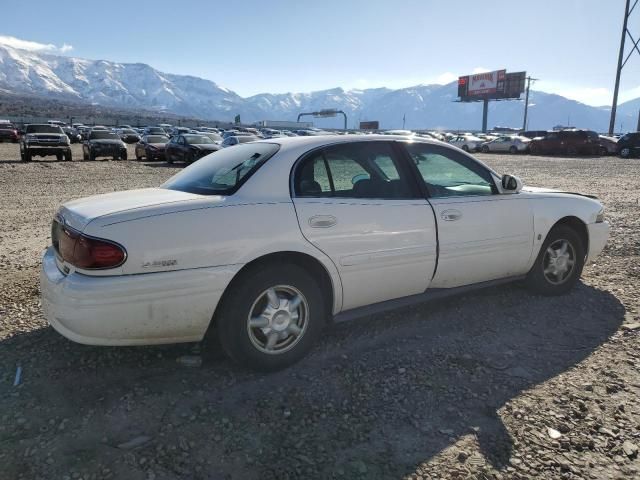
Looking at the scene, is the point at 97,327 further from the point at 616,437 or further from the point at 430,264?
the point at 616,437

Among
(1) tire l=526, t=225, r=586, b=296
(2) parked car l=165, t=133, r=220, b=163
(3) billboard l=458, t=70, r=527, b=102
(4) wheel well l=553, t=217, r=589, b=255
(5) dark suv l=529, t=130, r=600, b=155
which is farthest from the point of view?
(3) billboard l=458, t=70, r=527, b=102

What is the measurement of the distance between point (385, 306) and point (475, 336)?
78cm

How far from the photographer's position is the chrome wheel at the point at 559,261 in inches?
181

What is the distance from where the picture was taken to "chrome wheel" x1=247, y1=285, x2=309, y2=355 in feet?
10.4

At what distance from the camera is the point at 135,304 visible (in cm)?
278

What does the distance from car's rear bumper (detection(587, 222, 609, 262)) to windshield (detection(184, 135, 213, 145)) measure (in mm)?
18705

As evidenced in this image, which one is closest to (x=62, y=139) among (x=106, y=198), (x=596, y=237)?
(x=106, y=198)

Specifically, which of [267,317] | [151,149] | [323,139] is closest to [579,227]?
[323,139]

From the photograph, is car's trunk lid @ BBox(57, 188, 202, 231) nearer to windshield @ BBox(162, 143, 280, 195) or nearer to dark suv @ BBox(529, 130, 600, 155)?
windshield @ BBox(162, 143, 280, 195)

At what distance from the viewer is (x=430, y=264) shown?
3.75m

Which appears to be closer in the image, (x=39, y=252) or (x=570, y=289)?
(x=570, y=289)

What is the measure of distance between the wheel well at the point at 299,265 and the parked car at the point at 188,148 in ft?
58.7

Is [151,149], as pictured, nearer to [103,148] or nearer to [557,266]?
[103,148]

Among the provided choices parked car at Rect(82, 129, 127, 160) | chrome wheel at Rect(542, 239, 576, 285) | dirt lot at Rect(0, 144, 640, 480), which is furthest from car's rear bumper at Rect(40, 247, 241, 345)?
parked car at Rect(82, 129, 127, 160)
